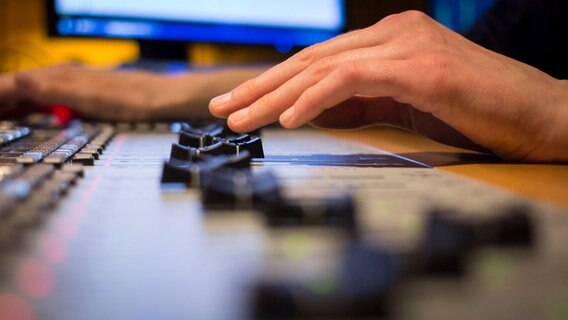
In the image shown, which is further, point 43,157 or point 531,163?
point 531,163

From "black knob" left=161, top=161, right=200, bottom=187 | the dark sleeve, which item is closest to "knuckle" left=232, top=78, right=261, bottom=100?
"black knob" left=161, top=161, right=200, bottom=187

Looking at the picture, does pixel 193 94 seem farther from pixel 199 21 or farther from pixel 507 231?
pixel 507 231

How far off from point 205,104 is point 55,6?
59 cm

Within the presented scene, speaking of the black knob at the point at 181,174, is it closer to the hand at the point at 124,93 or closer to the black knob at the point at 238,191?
the black knob at the point at 238,191

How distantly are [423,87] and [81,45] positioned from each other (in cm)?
156

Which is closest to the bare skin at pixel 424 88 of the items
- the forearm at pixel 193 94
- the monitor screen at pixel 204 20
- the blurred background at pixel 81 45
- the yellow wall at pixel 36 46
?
the forearm at pixel 193 94

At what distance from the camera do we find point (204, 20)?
5.53 feet

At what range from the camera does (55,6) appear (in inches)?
59.9

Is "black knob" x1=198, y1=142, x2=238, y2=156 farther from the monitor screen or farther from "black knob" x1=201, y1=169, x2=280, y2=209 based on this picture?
the monitor screen

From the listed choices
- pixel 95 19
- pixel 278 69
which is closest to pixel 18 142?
pixel 278 69

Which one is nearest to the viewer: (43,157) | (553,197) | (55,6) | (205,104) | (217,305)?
(217,305)

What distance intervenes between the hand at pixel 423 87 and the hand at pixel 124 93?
49 centimetres

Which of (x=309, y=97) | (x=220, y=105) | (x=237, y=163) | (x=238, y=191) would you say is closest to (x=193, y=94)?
(x=220, y=105)

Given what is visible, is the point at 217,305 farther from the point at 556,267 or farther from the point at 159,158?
the point at 159,158
